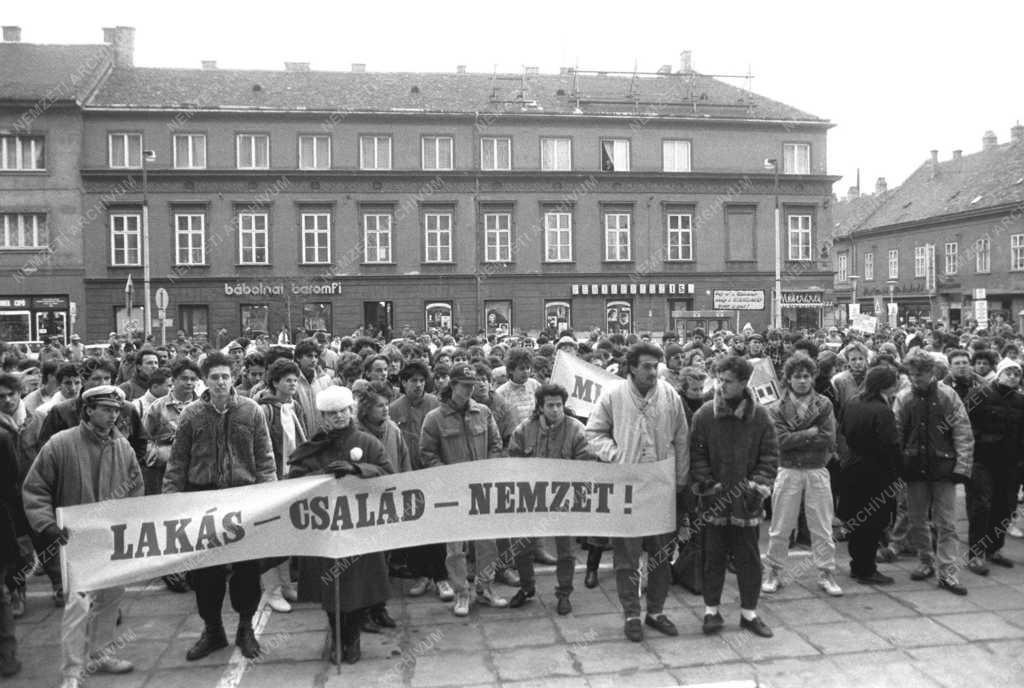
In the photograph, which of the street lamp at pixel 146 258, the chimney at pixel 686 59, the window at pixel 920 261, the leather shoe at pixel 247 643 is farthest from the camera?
the window at pixel 920 261

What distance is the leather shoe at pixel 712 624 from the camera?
254 inches

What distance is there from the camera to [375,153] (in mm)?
37969

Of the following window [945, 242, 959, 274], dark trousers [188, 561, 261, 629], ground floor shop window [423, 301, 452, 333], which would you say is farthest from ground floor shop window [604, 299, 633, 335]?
dark trousers [188, 561, 261, 629]

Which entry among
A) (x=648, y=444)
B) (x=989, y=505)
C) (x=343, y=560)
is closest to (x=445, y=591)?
(x=343, y=560)

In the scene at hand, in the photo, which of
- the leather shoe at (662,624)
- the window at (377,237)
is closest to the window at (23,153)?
the window at (377,237)

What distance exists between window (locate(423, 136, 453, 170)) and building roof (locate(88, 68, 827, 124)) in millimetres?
1231

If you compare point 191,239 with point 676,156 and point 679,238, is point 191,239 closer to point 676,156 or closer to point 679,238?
point 679,238

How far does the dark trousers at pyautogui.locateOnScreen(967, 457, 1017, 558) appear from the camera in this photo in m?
7.97

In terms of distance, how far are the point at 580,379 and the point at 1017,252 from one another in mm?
43828

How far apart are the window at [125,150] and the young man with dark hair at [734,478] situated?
118ft

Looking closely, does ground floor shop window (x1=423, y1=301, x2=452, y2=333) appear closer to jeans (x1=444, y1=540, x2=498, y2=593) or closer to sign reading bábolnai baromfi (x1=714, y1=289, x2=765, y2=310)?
sign reading bábolnai baromfi (x1=714, y1=289, x2=765, y2=310)

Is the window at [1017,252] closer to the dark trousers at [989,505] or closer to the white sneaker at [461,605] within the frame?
the dark trousers at [989,505]

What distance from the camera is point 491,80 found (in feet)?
135

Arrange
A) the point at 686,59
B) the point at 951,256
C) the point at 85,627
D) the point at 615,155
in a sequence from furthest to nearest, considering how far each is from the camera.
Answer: the point at 951,256 < the point at 686,59 < the point at 615,155 < the point at 85,627
